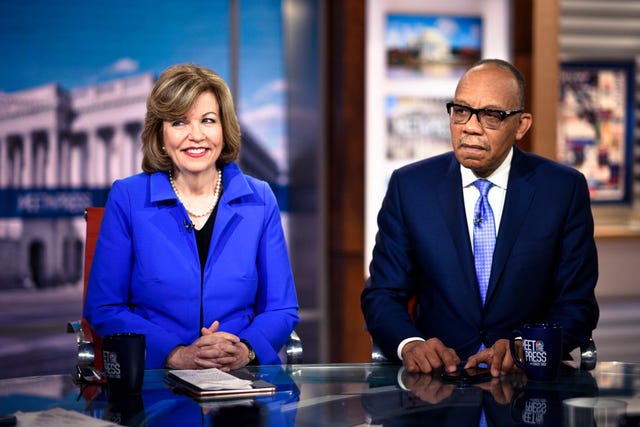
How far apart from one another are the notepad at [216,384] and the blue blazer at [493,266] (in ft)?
2.03

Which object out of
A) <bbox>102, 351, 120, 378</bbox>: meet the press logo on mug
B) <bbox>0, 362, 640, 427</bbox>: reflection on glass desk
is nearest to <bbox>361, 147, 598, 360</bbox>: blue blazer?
<bbox>0, 362, 640, 427</bbox>: reflection on glass desk

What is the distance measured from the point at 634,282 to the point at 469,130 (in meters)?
3.18

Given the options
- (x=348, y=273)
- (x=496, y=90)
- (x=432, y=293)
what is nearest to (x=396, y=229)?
(x=432, y=293)

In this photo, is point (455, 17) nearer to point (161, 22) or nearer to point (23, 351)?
point (161, 22)

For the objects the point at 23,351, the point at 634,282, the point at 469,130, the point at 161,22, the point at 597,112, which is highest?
the point at 161,22

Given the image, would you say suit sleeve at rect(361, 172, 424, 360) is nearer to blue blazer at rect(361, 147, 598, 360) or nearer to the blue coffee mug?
blue blazer at rect(361, 147, 598, 360)

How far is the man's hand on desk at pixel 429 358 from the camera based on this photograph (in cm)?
228

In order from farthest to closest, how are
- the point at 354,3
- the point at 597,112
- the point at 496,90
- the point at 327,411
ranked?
the point at 597,112
the point at 354,3
the point at 496,90
the point at 327,411

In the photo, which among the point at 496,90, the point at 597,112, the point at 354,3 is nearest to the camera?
the point at 496,90

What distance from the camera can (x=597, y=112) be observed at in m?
5.59

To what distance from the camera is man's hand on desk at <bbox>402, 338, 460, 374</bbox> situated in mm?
2277

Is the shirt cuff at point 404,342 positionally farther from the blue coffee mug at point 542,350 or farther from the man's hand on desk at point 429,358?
the blue coffee mug at point 542,350

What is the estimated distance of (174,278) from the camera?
271 centimetres

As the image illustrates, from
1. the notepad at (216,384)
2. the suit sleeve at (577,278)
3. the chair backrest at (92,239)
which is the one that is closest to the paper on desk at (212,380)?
the notepad at (216,384)
